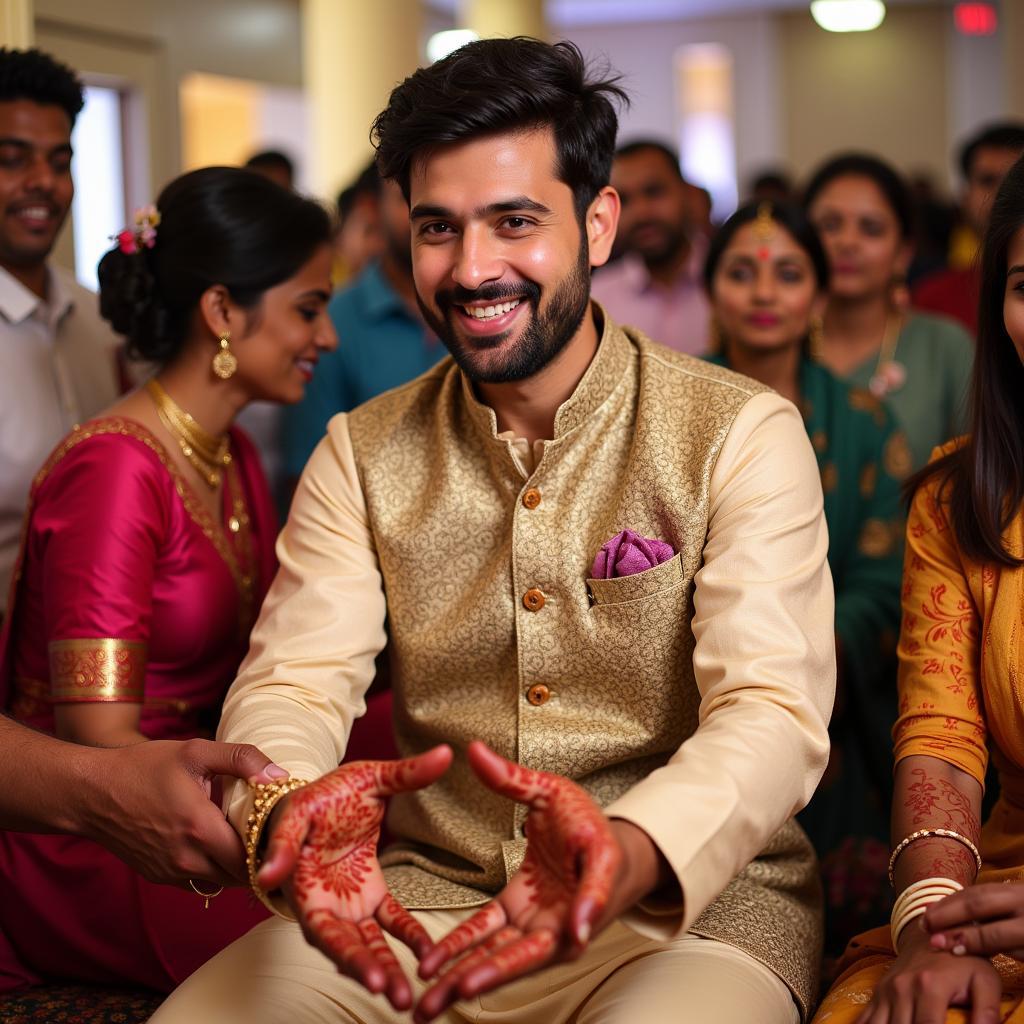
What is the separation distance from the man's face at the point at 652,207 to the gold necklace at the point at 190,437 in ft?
9.12

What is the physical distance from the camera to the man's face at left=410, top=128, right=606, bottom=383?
1.95 meters

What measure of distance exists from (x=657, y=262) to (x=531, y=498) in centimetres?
324

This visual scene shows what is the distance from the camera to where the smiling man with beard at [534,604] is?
5.55 feet

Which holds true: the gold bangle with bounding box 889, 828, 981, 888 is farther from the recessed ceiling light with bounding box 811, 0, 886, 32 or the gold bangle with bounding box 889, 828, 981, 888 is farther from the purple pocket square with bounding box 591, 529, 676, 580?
the recessed ceiling light with bounding box 811, 0, 886, 32

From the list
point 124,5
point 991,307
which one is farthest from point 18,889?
point 124,5

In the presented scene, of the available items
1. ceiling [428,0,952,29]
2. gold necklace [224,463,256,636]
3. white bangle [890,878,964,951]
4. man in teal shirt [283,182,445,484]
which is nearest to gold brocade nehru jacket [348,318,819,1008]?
white bangle [890,878,964,951]

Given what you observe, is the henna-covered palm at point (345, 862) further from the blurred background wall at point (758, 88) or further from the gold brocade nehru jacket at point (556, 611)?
the blurred background wall at point (758, 88)

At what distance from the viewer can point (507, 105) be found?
1935mm

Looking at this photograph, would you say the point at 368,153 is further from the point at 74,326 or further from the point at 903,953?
the point at 903,953

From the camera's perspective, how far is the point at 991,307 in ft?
6.57

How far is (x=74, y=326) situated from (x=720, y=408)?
1.96 metres

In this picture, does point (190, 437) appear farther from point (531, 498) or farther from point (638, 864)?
point (638, 864)

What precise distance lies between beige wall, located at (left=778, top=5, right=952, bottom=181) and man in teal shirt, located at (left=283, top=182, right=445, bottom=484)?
34.8 feet

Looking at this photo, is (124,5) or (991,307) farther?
(124,5)
